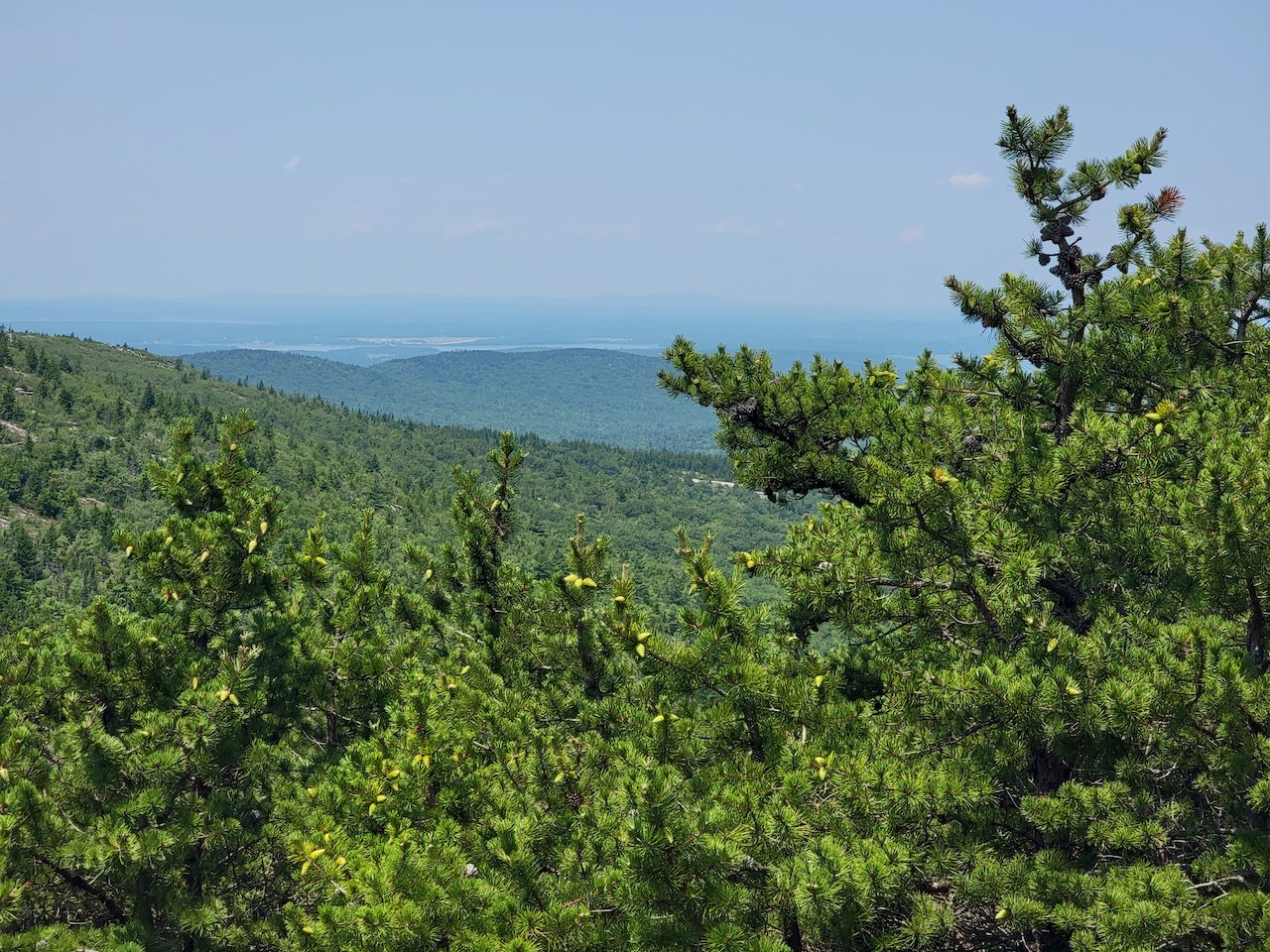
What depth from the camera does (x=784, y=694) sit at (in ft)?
16.0

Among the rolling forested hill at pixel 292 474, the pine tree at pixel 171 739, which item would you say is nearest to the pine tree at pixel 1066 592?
the pine tree at pixel 171 739

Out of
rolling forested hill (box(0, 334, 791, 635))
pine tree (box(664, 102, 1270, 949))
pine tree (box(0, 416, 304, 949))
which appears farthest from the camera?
rolling forested hill (box(0, 334, 791, 635))

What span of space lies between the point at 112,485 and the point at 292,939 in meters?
87.8

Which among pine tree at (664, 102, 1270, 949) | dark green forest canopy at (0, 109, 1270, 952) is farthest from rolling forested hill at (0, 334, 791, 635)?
pine tree at (664, 102, 1270, 949)

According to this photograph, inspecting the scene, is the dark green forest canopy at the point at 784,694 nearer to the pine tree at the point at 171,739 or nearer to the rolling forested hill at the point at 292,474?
the pine tree at the point at 171,739

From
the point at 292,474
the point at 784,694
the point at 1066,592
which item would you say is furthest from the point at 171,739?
the point at 292,474

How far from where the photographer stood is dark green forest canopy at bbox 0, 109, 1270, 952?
4.07m

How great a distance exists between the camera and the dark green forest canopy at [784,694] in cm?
407

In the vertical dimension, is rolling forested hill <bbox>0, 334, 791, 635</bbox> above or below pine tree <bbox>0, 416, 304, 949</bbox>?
below

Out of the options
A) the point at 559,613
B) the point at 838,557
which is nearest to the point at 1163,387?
the point at 838,557

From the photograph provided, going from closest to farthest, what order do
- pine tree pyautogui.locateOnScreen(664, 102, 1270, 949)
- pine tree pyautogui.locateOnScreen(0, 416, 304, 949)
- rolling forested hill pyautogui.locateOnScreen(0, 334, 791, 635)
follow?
pine tree pyautogui.locateOnScreen(664, 102, 1270, 949)
pine tree pyautogui.locateOnScreen(0, 416, 304, 949)
rolling forested hill pyautogui.locateOnScreen(0, 334, 791, 635)

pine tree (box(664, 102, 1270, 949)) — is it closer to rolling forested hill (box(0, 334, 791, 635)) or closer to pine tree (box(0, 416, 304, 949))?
pine tree (box(0, 416, 304, 949))

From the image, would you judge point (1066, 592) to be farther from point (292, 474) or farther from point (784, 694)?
point (292, 474)

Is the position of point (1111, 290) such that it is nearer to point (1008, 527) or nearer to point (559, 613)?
point (1008, 527)
